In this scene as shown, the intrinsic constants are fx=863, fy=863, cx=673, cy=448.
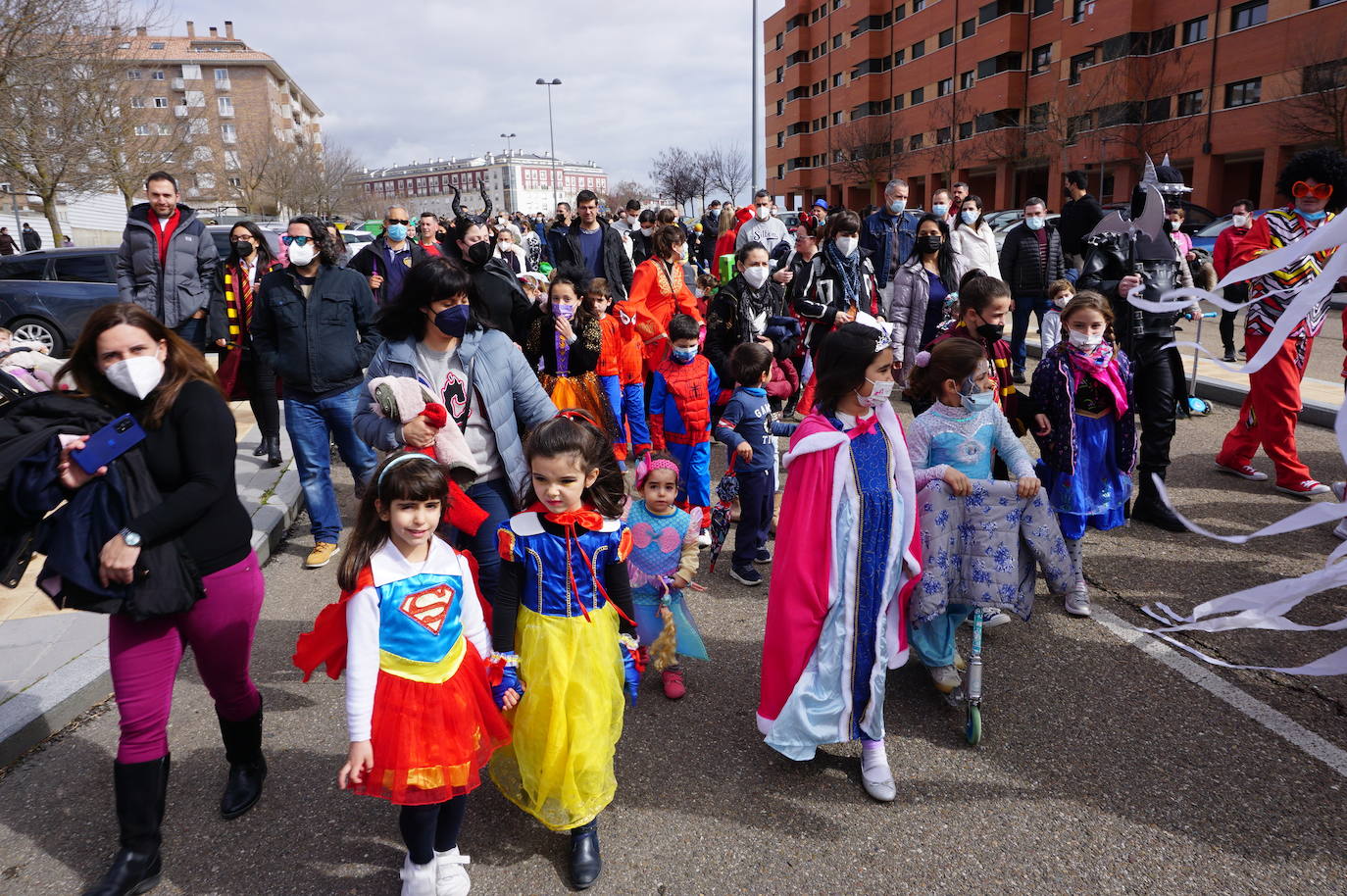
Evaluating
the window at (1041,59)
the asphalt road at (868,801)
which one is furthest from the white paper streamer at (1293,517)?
the window at (1041,59)

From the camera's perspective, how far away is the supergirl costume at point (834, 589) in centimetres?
307

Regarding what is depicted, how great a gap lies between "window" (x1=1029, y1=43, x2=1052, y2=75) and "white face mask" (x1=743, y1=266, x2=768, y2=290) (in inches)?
1636

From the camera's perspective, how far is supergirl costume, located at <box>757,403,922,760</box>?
307 centimetres

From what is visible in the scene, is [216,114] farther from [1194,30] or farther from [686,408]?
[686,408]

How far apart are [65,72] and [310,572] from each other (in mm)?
14791

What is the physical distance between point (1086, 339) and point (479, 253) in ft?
12.9

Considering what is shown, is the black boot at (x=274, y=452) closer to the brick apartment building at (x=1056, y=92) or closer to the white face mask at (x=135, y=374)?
the white face mask at (x=135, y=374)

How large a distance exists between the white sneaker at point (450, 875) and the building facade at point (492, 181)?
142827 mm

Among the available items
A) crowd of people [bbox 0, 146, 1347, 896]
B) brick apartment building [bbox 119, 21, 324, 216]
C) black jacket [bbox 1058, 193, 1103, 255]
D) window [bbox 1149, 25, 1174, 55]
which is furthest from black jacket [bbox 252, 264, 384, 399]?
window [bbox 1149, 25, 1174, 55]

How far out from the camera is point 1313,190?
5598 mm

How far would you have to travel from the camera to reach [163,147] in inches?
966

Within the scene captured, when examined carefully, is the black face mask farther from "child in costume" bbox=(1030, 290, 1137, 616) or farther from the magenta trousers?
"child in costume" bbox=(1030, 290, 1137, 616)

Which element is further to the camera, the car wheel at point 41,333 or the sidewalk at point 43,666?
the car wheel at point 41,333

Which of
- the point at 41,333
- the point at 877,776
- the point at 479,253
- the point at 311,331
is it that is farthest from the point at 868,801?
the point at 41,333
